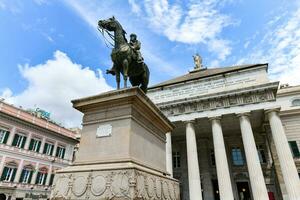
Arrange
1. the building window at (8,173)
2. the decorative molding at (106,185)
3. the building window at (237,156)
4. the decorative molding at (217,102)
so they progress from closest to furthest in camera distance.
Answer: the decorative molding at (106,185)
the decorative molding at (217,102)
the building window at (8,173)
the building window at (237,156)

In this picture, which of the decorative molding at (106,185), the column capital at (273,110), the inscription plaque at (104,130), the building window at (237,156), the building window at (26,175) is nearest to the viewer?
the decorative molding at (106,185)

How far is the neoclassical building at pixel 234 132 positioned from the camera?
55.2ft

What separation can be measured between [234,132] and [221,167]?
30.0 ft

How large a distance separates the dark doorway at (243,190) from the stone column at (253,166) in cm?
886

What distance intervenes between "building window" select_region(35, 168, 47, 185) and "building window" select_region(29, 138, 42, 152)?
2703 mm

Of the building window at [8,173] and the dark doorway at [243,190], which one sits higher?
the building window at [8,173]

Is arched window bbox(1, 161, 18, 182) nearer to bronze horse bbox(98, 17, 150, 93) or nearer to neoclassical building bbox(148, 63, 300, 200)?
neoclassical building bbox(148, 63, 300, 200)

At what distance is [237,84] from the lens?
818 inches

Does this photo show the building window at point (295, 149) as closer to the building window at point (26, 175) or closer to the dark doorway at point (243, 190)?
the dark doorway at point (243, 190)

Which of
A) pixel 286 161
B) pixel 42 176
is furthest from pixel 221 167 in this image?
pixel 42 176

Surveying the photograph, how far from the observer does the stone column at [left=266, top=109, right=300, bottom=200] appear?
15.4 meters

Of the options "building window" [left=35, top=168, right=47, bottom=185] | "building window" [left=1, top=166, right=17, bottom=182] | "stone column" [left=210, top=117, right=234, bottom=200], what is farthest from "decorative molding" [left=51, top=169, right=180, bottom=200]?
"building window" [left=35, top=168, right=47, bottom=185]

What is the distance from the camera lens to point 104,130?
392cm

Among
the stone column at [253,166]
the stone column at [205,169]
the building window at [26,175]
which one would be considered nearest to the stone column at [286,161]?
the stone column at [253,166]
